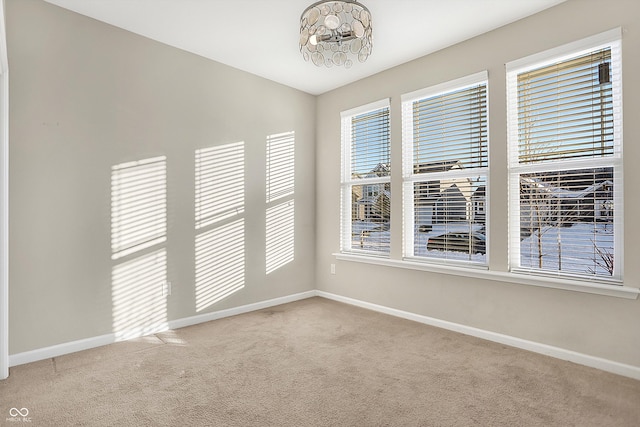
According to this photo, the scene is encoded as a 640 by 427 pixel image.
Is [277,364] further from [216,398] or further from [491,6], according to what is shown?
[491,6]

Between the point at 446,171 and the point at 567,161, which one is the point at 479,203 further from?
the point at 567,161

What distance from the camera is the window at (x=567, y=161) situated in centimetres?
241

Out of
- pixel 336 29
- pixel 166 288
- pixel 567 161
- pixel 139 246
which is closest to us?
pixel 336 29

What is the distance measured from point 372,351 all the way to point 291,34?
2.77m

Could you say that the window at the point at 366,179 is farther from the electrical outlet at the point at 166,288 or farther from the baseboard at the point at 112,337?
the electrical outlet at the point at 166,288

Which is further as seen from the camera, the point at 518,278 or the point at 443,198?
the point at 443,198

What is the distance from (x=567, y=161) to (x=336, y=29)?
196cm

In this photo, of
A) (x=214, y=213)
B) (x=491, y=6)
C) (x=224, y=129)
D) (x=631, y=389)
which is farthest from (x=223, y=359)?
(x=491, y=6)

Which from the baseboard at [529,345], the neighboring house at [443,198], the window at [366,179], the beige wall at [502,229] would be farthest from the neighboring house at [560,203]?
the window at [366,179]

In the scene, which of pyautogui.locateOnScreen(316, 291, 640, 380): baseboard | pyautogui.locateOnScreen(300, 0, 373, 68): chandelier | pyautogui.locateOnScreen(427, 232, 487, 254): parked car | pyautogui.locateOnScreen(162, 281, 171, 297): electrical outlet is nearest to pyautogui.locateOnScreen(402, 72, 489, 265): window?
pyautogui.locateOnScreen(427, 232, 487, 254): parked car

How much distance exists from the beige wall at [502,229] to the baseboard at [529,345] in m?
0.04

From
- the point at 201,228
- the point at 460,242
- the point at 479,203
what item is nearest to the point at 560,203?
the point at 479,203

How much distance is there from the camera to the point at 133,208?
9.66ft

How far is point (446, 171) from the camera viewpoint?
3.29 meters
